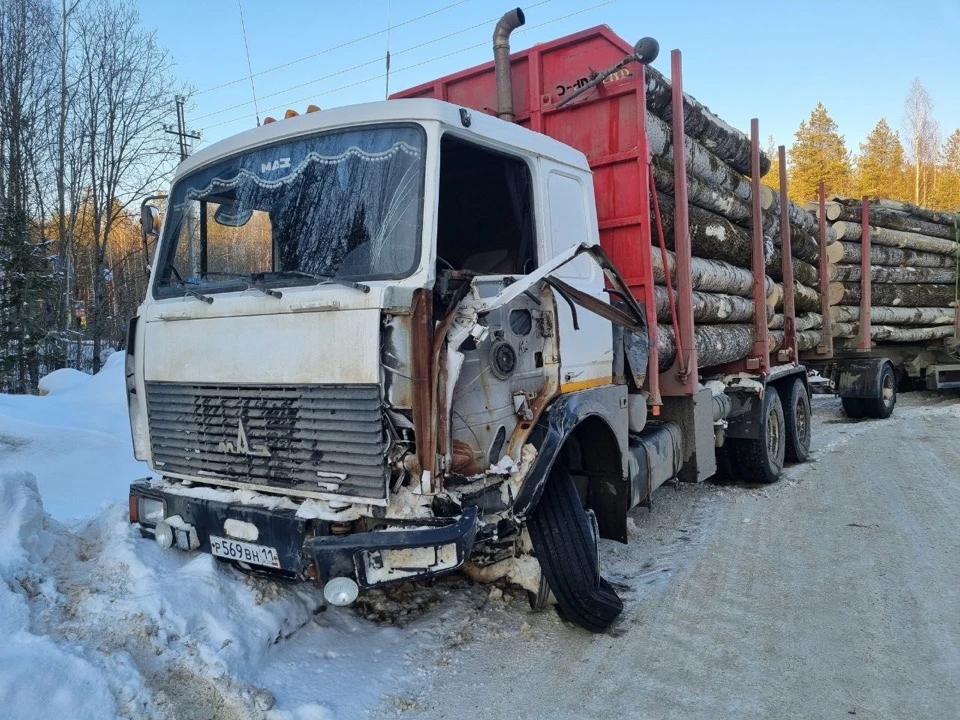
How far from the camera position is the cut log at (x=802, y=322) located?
7612mm

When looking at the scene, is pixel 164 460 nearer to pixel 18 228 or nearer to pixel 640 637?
pixel 640 637

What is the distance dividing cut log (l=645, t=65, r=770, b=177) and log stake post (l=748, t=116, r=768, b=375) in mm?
→ 110

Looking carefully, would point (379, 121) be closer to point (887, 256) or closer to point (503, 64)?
point (503, 64)

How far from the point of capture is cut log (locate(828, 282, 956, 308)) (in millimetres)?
10664

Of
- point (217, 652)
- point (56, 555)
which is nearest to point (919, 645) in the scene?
point (217, 652)

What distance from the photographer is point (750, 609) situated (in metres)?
4.12

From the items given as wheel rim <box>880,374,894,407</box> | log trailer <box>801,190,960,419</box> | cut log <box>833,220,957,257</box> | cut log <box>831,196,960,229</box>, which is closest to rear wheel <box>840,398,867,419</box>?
log trailer <box>801,190,960,419</box>

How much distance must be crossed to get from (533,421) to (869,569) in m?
2.90

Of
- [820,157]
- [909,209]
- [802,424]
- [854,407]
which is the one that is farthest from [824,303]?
[820,157]

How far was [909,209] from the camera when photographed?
1231cm

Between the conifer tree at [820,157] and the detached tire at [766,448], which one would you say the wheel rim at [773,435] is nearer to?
the detached tire at [766,448]

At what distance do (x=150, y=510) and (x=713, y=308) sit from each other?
4566mm

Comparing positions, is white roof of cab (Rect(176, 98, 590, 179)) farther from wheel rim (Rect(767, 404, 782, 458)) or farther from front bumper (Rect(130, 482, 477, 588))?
wheel rim (Rect(767, 404, 782, 458))

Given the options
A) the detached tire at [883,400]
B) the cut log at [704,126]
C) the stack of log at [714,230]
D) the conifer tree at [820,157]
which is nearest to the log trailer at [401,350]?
the cut log at [704,126]
